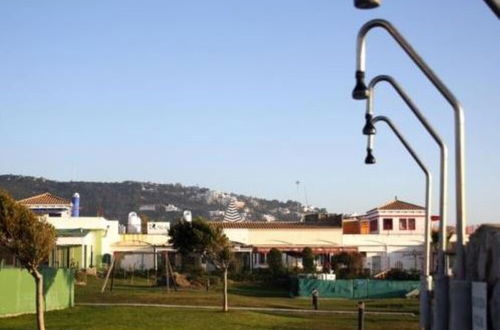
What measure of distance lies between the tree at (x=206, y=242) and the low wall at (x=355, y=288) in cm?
903

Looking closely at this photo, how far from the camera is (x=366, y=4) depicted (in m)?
8.98

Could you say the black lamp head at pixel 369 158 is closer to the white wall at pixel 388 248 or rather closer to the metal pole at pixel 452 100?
the metal pole at pixel 452 100

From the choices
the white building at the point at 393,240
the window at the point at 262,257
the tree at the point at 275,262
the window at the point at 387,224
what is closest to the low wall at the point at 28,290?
the tree at the point at 275,262

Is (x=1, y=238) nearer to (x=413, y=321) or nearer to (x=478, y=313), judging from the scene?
(x=478, y=313)

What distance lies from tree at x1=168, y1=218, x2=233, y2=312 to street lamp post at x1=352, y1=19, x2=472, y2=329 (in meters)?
26.3

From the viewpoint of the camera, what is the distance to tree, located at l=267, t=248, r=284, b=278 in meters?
73.0

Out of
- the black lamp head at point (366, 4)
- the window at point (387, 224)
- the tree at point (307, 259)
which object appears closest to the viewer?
the black lamp head at point (366, 4)

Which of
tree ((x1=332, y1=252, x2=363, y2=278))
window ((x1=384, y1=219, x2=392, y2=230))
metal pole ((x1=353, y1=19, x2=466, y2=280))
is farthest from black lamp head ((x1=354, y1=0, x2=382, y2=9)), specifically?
window ((x1=384, y1=219, x2=392, y2=230))

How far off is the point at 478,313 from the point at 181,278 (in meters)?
56.7

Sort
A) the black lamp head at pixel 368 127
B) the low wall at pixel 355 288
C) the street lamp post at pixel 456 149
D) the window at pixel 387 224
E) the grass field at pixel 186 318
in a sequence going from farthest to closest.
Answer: the window at pixel 387 224 → the low wall at pixel 355 288 → the grass field at pixel 186 318 → the black lamp head at pixel 368 127 → the street lamp post at pixel 456 149

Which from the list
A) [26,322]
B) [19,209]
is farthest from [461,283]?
[26,322]

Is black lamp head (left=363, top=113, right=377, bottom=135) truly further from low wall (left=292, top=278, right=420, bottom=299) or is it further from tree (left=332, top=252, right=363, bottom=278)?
tree (left=332, top=252, right=363, bottom=278)

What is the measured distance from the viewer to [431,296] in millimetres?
13453

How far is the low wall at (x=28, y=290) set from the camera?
32.2 metres
